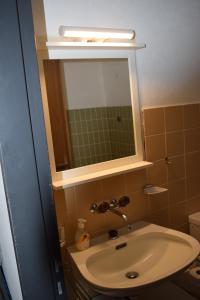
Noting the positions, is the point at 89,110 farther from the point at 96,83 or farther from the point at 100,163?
the point at 100,163

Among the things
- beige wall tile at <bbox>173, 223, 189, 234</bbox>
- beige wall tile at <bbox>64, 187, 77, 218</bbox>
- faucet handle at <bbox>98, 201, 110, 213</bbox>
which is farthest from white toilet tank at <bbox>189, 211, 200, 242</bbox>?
beige wall tile at <bbox>64, 187, 77, 218</bbox>

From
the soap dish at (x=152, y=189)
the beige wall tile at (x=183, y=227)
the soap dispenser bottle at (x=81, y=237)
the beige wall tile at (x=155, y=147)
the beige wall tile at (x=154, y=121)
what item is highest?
the beige wall tile at (x=154, y=121)

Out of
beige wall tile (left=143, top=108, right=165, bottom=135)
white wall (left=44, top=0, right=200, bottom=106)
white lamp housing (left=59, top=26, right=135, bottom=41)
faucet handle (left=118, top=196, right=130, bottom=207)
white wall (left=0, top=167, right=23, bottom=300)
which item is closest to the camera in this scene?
white wall (left=0, top=167, right=23, bottom=300)

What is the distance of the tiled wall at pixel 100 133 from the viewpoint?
130 centimetres

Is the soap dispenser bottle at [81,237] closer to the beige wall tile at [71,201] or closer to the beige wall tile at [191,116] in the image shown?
the beige wall tile at [71,201]

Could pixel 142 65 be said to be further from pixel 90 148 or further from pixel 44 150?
pixel 44 150

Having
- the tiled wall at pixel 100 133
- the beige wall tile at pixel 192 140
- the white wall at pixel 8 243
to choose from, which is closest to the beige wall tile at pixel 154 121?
the tiled wall at pixel 100 133

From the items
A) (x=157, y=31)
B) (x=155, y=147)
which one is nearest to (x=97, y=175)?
(x=155, y=147)

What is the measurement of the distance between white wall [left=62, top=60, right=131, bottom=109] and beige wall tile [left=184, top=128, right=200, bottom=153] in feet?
1.59

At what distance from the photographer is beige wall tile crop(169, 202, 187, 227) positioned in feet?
5.29

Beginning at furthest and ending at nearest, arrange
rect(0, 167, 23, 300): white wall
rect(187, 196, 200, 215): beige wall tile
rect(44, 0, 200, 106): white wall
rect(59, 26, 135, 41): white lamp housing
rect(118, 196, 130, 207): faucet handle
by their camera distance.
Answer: rect(187, 196, 200, 215): beige wall tile → rect(118, 196, 130, 207): faucet handle → rect(44, 0, 200, 106): white wall → rect(59, 26, 135, 41): white lamp housing → rect(0, 167, 23, 300): white wall

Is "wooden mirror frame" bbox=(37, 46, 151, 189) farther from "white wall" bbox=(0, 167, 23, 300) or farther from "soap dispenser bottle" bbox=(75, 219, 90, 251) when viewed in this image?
"white wall" bbox=(0, 167, 23, 300)

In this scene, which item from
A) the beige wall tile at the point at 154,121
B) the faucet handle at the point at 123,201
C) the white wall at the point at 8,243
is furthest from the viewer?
the beige wall tile at the point at 154,121

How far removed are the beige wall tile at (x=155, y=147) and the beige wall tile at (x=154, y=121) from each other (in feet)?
0.12
